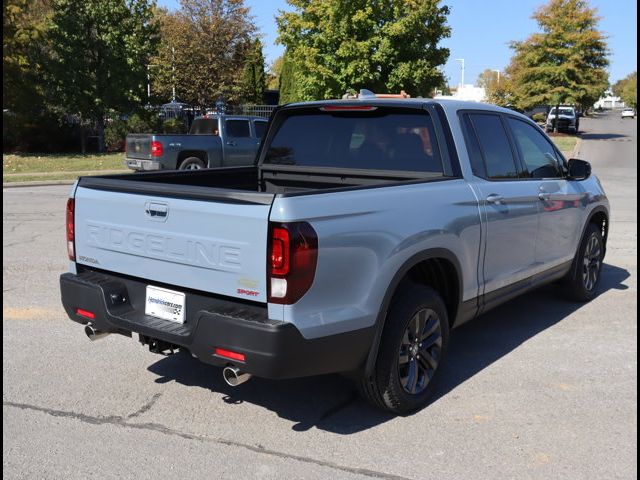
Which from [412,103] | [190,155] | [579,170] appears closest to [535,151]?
[579,170]

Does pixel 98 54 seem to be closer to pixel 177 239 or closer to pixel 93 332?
pixel 93 332

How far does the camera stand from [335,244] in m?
3.23

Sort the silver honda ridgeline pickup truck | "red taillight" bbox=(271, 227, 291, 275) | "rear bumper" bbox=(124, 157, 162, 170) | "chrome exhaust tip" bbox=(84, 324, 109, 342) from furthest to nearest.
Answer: "rear bumper" bbox=(124, 157, 162, 170)
"chrome exhaust tip" bbox=(84, 324, 109, 342)
the silver honda ridgeline pickup truck
"red taillight" bbox=(271, 227, 291, 275)

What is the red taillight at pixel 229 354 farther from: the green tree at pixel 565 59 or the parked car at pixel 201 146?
the green tree at pixel 565 59

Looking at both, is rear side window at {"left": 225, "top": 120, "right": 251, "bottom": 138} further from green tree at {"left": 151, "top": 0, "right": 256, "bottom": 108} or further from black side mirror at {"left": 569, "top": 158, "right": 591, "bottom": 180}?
green tree at {"left": 151, "top": 0, "right": 256, "bottom": 108}

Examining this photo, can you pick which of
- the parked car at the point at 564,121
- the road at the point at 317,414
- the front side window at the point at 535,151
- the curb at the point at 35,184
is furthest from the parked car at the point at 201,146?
the parked car at the point at 564,121

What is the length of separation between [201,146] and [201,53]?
18.4m

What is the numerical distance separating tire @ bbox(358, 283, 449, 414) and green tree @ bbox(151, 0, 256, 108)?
103ft

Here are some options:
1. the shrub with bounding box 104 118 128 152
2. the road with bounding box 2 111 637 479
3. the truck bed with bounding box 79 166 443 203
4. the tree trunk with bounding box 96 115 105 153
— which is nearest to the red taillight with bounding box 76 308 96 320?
the road with bounding box 2 111 637 479

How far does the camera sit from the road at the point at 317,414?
131 inches

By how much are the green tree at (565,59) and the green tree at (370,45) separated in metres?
14.0

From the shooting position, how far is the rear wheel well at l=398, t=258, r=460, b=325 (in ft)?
13.4

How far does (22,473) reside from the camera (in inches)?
127

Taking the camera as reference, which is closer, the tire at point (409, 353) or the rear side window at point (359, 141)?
the tire at point (409, 353)
